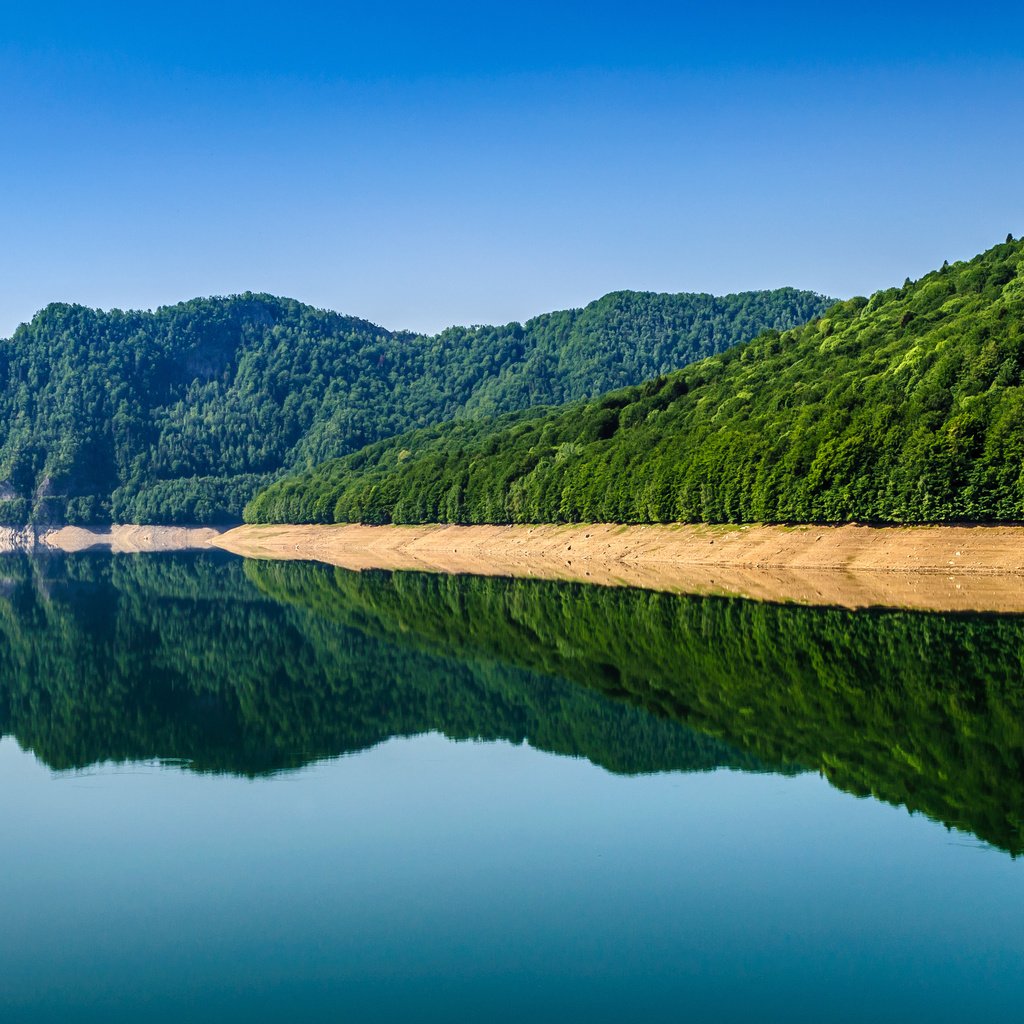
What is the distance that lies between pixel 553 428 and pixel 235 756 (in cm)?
13626

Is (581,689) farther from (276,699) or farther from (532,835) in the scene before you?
(532,835)

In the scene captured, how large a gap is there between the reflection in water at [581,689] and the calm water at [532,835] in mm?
183

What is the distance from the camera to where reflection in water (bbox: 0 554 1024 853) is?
88.1 ft

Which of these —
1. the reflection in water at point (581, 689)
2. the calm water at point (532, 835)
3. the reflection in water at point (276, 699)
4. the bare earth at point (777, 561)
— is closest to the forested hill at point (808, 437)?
the bare earth at point (777, 561)

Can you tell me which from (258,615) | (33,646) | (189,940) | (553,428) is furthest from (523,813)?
(553,428)

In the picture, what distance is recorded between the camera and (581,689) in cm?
3741

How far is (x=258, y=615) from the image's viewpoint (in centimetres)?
6794

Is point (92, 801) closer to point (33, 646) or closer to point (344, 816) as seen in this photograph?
point (344, 816)

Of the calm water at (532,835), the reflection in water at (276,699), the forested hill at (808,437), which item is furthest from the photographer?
the forested hill at (808,437)

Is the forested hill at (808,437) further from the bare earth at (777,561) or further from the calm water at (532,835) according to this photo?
the calm water at (532,835)

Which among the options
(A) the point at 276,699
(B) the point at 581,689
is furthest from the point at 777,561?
(A) the point at 276,699

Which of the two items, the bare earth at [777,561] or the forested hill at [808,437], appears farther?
the forested hill at [808,437]

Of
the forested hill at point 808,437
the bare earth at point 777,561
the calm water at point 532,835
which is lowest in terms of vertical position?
the calm water at point 532,835

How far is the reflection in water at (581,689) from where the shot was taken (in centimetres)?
2684
